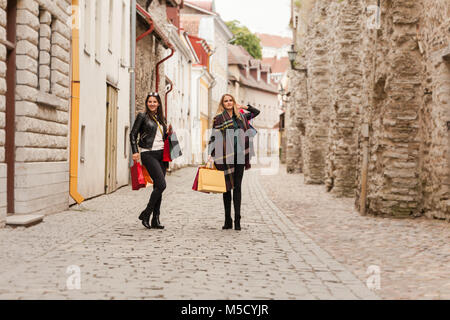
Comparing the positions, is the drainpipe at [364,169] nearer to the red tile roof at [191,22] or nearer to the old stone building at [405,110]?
the old stone building at [405,110]

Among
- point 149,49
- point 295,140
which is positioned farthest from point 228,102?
point 295,140

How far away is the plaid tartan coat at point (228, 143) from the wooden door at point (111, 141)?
7.76m

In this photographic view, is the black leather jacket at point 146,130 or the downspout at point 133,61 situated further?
the downspout at point 133,61

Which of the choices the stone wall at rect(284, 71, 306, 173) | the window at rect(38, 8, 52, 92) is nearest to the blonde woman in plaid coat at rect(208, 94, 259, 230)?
the window at rect(38, 8, 52, 92)

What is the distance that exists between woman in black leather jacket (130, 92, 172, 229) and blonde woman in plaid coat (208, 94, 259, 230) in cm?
69

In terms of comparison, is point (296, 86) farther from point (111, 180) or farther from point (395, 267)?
point (395, 267)

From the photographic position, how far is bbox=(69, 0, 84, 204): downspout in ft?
42.7

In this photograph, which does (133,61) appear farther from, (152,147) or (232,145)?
(232,145)

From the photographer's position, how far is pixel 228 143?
391 inches

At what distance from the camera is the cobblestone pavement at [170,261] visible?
560cm

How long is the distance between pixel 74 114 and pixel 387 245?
260 inches

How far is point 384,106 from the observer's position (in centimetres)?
1274

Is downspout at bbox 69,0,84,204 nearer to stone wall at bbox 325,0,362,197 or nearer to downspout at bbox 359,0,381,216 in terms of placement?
downspout at bbox 359,0,381,216

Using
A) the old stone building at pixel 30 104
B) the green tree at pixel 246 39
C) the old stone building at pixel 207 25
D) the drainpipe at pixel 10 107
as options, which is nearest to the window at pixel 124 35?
A: the old stone building at pixel 30 104
